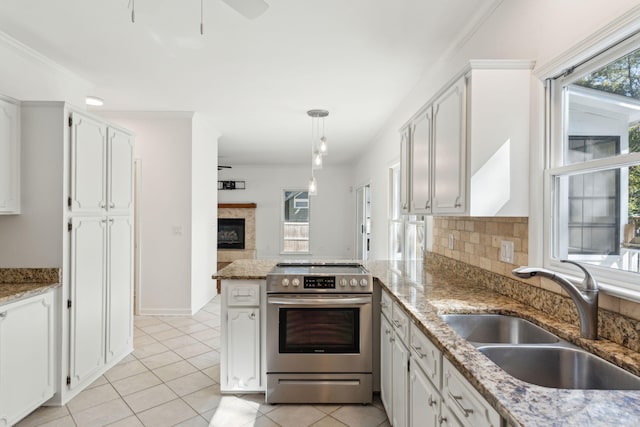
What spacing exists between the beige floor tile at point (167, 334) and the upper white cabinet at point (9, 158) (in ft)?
6.45

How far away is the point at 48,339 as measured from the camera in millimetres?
2426

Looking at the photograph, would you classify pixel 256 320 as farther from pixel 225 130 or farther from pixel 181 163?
pixel 225 130

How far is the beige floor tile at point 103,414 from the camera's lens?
7.71 ft

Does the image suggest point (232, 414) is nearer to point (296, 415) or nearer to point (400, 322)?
point (296, 415)

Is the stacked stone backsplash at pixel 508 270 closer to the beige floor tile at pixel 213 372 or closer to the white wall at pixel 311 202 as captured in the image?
the beige floor tile at pixel 213 372

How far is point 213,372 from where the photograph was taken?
10.1 feet

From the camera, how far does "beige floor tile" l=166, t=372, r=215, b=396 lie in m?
2.79

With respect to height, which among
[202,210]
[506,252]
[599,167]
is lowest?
[506,252]

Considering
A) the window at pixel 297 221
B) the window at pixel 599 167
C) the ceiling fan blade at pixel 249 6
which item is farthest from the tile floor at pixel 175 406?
the window at pixel 297 221

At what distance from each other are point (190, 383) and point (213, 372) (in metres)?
0.23

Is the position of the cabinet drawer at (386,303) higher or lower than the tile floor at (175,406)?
higher

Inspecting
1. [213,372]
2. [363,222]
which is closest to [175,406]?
[213,372]

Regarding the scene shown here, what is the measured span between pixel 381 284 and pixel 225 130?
13.1 ft

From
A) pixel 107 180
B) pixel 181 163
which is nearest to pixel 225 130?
pixel 181 163
